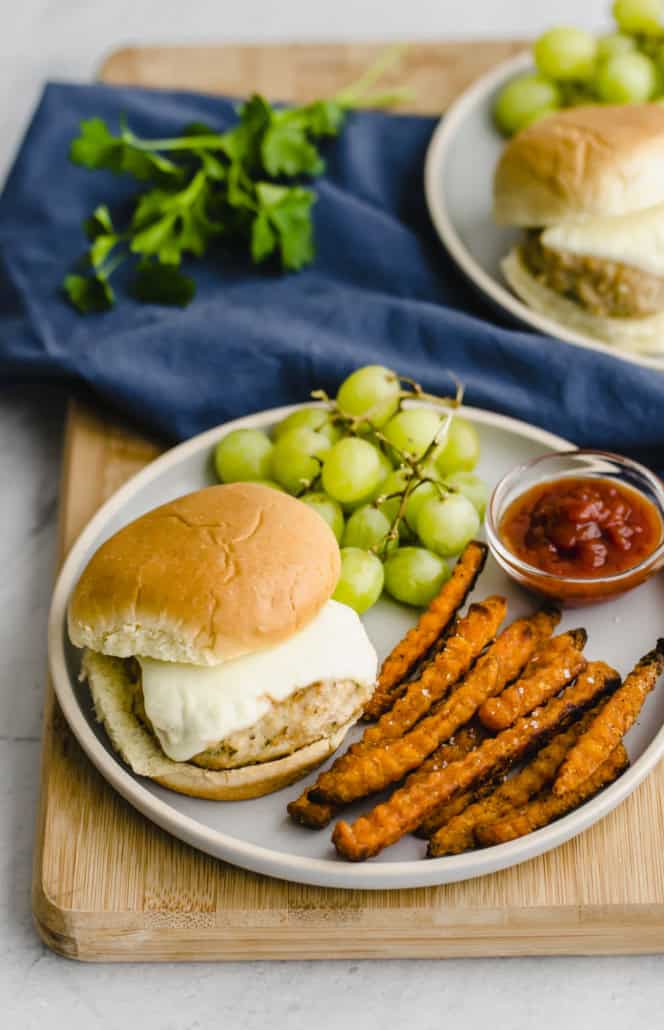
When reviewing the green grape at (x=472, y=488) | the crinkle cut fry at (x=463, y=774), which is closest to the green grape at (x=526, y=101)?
the green grape at (x=472, y=488)

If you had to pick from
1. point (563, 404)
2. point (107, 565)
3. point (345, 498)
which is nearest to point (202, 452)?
point (345, 498)

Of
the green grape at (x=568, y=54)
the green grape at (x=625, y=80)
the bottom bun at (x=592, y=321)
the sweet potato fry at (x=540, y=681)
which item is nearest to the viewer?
the sweet potato fry at (x=540, y=681)

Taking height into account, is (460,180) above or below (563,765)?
above

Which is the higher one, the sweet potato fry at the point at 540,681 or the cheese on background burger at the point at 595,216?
the cheese on background burger at the point at 595,216

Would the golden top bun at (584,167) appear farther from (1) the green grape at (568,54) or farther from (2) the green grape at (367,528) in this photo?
(2) the green grape at (367,528)

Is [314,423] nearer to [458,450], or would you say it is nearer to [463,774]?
[458,450]

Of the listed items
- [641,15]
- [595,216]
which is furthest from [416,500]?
[641,15]

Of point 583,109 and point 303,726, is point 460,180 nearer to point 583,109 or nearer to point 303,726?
point 583,109
